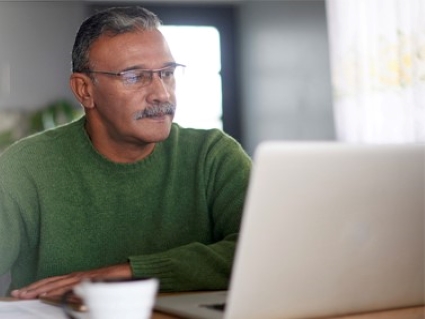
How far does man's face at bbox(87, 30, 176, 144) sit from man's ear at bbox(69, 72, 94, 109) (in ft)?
0.12

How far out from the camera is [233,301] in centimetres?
101

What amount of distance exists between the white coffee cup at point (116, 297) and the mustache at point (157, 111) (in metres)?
0.88

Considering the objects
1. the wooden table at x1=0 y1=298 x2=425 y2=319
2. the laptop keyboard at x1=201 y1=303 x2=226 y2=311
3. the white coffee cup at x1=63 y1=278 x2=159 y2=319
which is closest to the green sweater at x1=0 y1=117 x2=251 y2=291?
the laptop keyboard at x1=201 y1=303 x2=226 y2=311

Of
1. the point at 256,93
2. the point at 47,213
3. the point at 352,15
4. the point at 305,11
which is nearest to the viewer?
the point at 47,213

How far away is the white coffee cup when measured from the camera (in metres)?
0.98

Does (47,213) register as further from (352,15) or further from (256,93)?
(256,93)

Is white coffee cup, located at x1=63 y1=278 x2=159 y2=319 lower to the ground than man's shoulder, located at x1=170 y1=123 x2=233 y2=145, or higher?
lower

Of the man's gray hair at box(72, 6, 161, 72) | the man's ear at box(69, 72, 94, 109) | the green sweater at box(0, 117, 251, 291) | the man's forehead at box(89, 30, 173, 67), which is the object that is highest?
the man's gray hair at box(72, 6, 161, 72)

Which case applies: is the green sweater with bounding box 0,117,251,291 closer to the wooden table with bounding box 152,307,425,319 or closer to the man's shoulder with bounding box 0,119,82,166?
the man's shoulder with bounding box 0,119,82,166

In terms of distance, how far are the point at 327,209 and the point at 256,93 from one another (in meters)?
4.20

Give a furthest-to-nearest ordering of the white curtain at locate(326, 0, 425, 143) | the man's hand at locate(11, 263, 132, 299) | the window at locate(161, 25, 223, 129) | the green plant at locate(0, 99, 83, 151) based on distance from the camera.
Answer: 1. the window at locate(161, 25, 223, 129)
2. the green plant at locate(0, 99, 83, 151)
3. the white curtain at locate(326, 0, 425, 143)
4. the man's hand at locate(11, 263, 132, 299)

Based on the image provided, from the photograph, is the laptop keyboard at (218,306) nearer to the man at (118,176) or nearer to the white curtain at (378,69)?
the man at (118,176)

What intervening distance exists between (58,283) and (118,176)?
0.45m

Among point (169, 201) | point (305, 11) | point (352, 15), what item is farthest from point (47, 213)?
point (305, 11)
